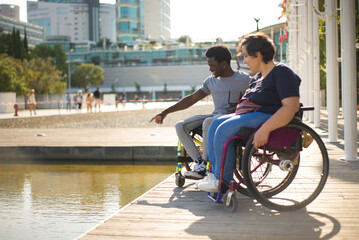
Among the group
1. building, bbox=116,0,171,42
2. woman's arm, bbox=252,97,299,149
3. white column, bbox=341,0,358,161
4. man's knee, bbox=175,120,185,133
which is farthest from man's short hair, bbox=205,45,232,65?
building, bbox=116,0,171,42

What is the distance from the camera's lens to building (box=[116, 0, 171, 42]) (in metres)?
183

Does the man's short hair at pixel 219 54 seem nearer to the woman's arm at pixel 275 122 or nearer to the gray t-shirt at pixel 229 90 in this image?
the gray t-shirt at pixel 229 90

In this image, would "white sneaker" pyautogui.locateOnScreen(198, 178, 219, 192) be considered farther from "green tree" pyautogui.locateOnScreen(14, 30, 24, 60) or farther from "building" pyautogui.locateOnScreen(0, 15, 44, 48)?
"building" pyautogui.locateOnScreen(0, 15, 44, 48)

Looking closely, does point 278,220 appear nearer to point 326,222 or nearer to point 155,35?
point 326,222

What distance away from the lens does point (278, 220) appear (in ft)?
10.6

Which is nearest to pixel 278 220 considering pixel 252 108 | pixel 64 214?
pixel 252 108

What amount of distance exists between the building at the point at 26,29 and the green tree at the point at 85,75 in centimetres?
1656

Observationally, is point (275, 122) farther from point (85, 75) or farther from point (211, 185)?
point (85, 75)

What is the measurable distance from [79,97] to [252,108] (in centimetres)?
3497

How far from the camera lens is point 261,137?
3.20m

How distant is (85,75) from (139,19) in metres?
75.0

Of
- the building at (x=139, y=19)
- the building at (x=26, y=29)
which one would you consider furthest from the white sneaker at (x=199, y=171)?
the building at (x=139, y=19)

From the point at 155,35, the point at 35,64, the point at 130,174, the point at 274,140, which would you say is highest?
the point at 155,35

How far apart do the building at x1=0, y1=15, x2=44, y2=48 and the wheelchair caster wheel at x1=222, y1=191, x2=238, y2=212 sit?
4603 inches
